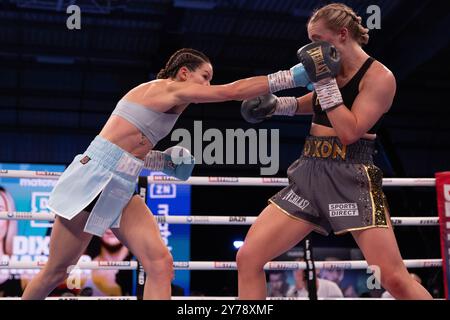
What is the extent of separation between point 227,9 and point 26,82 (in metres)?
3.73

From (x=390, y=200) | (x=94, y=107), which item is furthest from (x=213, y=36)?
(x=390, y=200)

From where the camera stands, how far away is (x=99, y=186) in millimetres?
2488

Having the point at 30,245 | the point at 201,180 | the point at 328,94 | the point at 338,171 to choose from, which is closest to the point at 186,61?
the point at 328,94

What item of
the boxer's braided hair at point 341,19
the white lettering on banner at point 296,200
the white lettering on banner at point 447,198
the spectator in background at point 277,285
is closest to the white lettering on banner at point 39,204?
the spectator in background at point 277,285

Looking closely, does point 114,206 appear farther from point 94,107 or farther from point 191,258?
point 94,107

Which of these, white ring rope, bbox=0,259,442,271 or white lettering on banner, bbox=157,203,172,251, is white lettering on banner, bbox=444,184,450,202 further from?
white lettering on banner, bbox=157,203,172,251

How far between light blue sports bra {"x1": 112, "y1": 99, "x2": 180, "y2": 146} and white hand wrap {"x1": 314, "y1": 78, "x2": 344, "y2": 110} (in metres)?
0.66

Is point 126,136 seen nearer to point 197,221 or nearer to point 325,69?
point 325,69

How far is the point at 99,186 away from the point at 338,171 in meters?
0.92

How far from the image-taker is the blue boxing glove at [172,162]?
2.93 meters

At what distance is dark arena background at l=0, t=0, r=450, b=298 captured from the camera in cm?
809

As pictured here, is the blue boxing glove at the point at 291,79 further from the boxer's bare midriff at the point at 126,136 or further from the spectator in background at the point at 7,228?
the spectator in background at the point at 7,228

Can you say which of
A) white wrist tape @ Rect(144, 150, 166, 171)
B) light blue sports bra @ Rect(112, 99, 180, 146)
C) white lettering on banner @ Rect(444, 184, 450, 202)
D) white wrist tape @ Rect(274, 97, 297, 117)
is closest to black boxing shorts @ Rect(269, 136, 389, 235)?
white wrist tape @ Rect(274, 97, 297, 117)

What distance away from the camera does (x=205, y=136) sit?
9.17 meters
